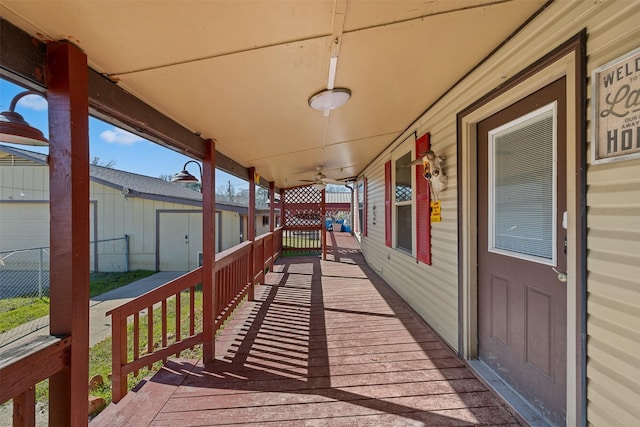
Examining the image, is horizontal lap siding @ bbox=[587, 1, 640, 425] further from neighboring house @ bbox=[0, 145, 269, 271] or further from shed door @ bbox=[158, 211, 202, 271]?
shed door @ bbox=[158, 211, 202, 271]

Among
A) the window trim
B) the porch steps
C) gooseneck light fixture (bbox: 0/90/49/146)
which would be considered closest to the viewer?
gooseneck light fixture (bbox: 0/90/49/146)

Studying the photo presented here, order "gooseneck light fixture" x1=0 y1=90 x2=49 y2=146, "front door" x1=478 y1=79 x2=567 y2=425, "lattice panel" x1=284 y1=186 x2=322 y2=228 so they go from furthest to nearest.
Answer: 1. "lattice panel" x1=284 y1=186 x2=322 y2=228
2. "front door" x1=478 y1=79 x2=567 y2=425
3. "gooseneck light fixture" x1=0 y1=90 x2=49 y2=146

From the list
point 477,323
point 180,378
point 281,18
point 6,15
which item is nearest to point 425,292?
point 477,323

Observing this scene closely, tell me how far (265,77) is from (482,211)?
1897mm

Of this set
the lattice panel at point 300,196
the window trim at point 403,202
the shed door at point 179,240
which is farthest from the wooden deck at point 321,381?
the shed door at point 179,240

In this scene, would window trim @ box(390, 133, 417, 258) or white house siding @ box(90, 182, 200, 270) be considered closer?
window trim @ box(390, 133, 417, 258)

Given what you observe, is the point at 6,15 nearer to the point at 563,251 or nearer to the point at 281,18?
the point at 281,18

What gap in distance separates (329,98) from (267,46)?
757mm

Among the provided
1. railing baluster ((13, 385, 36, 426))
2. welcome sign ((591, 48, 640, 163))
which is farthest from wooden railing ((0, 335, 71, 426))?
welcome sign ((591, 48, 640, 163))

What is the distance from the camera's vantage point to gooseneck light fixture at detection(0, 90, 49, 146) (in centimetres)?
141

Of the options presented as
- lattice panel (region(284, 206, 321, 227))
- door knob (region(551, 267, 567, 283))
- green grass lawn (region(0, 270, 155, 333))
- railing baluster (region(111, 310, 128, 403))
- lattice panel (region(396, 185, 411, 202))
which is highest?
lattice panel (region(396, 185, 411, 202))

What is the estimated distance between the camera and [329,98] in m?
2.10

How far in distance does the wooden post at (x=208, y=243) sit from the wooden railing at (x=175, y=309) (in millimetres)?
61

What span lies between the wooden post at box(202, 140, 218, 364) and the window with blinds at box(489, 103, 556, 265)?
2394mm
